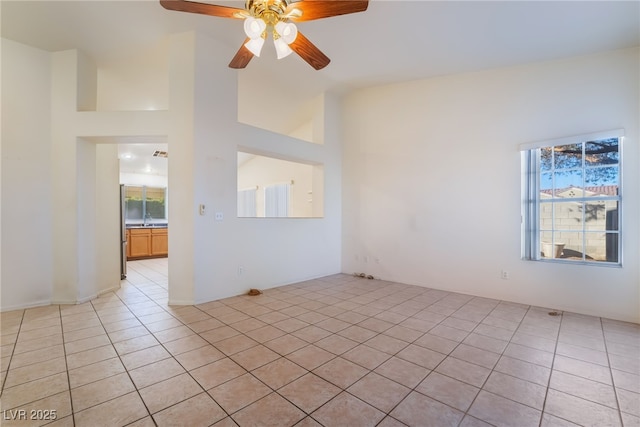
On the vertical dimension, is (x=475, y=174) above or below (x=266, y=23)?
below

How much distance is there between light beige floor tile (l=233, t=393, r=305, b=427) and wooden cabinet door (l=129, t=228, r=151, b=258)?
283 inches

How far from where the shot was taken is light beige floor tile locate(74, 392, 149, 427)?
60.9 inches

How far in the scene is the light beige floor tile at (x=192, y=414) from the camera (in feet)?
5.08

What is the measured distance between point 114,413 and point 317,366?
1314 mm

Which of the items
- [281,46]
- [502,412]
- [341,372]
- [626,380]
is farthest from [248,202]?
[626,380]

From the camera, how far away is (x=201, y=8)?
2139 mm

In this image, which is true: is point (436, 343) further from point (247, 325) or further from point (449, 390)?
point (247, 325)

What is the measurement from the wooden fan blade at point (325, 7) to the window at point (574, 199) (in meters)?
3.07

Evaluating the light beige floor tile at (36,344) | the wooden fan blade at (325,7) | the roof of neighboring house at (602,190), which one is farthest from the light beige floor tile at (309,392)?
the roof of neighboring house at (602,190)

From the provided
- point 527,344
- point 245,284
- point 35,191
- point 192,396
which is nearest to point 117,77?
point 35,191

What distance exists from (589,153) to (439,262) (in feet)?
7.64

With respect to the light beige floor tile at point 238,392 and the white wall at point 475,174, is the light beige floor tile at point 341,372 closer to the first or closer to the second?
the light beige floor tile at point 238,392

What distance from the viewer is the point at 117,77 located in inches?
166

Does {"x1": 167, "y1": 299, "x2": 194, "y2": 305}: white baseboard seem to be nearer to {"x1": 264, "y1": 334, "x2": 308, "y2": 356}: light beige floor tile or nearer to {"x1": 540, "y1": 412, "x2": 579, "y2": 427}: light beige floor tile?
{"x1": 264, "y1": 334, "x2": 308, "y2": 356}: light beige floor tile
